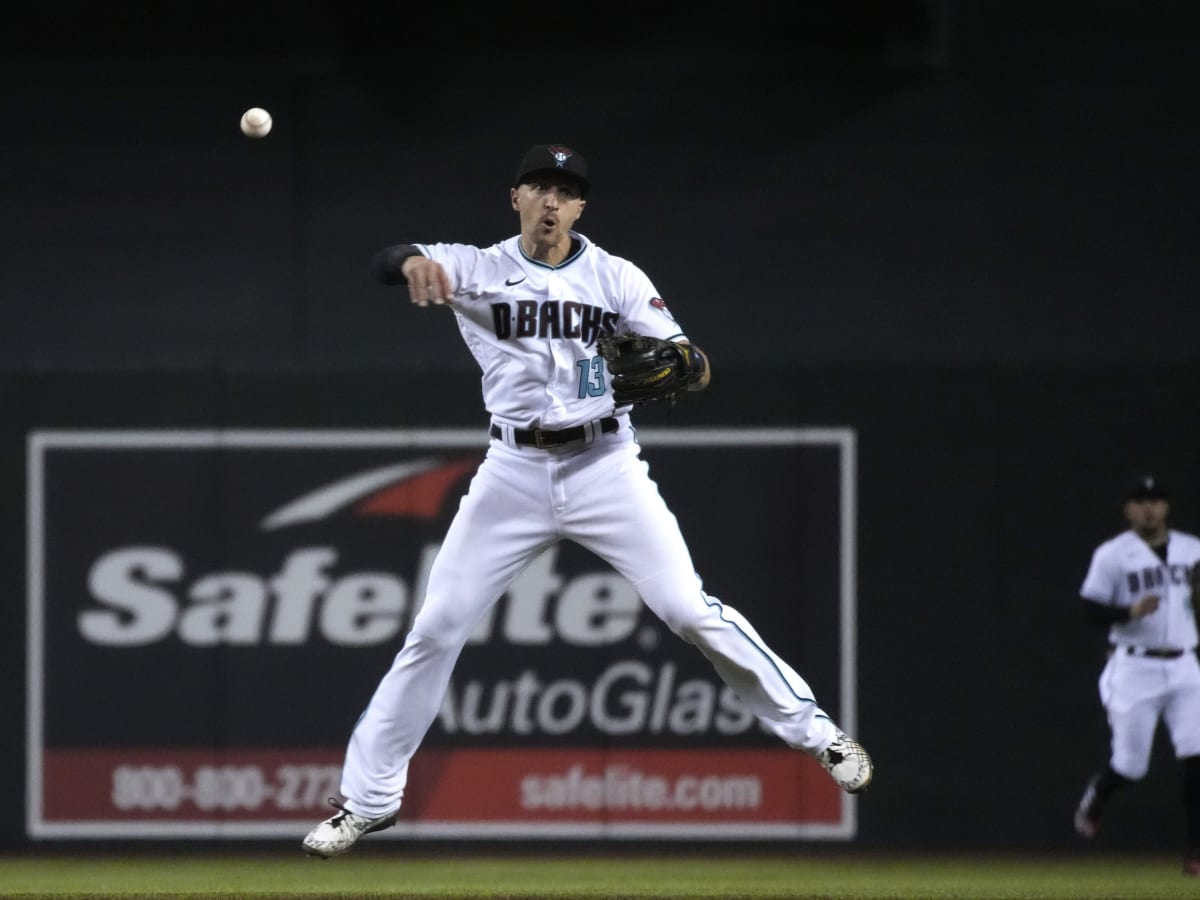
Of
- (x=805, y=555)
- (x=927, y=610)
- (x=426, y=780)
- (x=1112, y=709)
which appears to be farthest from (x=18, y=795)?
(x=1112, y=709)

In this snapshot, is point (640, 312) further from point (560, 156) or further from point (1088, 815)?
point (1088, 815)

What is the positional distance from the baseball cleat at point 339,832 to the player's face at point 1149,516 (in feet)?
12.3

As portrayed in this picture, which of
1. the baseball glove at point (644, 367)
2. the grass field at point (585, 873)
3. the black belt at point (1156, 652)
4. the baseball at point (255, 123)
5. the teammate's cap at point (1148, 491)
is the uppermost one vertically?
the baseball at point (255, 123)

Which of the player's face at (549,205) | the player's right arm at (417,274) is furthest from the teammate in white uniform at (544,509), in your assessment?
the player's right arm at (417,274)

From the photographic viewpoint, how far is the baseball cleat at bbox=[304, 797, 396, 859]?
446cm

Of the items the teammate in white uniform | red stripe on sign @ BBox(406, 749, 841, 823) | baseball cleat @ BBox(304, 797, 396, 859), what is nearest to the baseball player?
red stripe on sign @ BBox(406, 749, 841, 823)

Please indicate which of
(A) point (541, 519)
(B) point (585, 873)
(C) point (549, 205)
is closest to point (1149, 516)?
(B) point (585, 873)

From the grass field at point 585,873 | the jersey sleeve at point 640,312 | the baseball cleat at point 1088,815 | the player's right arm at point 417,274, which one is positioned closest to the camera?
the player's right arm at point 417,274

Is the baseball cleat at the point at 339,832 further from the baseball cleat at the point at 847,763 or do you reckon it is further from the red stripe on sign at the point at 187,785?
the red stripe on sign at the point at 187,785

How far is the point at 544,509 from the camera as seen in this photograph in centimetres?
452

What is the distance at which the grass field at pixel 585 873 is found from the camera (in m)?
6.37

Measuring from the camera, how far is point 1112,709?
7027 mm

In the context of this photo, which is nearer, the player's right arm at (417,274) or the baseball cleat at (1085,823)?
the player's right arm at (417,274)

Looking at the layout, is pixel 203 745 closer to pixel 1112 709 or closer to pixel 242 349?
pixel 242 349
